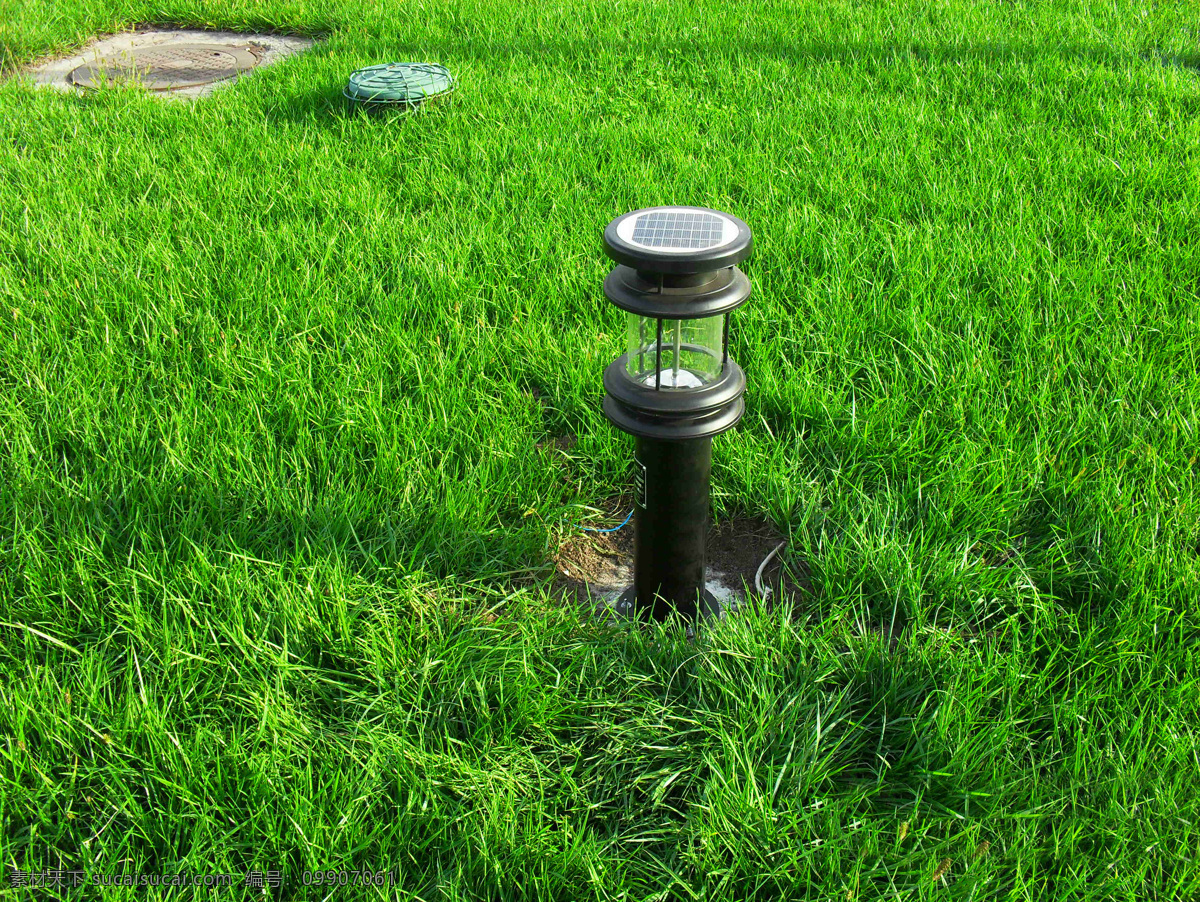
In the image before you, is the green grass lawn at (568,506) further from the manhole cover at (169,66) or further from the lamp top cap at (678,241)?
the manhole cover at (169,66)

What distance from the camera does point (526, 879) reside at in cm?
162

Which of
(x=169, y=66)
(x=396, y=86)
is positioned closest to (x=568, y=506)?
(x=396, y=86)

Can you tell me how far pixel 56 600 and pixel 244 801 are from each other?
743mm

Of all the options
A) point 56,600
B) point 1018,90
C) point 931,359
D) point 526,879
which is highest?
point 1018,90

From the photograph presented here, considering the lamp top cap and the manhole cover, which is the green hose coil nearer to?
the manhole cover

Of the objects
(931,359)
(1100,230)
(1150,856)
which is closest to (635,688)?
(1150,856)

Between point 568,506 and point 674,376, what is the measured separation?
680mm

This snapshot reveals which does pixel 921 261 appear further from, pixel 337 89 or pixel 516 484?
pixel 337 89

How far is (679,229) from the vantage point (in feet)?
5.93

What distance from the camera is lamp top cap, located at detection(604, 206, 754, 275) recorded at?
169 centimetres

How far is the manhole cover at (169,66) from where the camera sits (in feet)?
17.6

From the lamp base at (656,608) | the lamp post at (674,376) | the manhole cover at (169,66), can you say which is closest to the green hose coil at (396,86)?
the manhole cover at (169,66)

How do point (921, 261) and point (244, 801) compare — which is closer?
point (244, 801)

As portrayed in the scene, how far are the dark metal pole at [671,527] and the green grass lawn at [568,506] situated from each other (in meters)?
0.14
